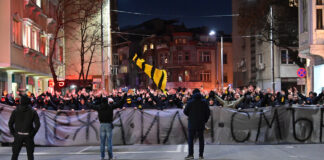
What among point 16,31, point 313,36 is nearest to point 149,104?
point 313,36

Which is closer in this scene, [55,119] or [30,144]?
[30,144]

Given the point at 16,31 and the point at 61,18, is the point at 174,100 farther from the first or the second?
the point at 61,18

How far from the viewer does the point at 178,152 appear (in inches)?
575

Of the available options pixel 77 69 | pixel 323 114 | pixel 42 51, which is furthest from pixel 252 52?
pixel 323 114

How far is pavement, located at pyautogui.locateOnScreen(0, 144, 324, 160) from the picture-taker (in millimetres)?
13133

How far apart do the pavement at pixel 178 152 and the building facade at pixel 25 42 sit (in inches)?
515

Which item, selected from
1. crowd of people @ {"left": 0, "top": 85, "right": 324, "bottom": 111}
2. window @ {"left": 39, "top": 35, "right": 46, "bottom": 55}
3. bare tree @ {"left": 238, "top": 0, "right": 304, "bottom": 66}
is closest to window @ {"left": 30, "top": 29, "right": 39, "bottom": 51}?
window @ {"left": 39, "top": 35, "right": 46, "bottom": 55}

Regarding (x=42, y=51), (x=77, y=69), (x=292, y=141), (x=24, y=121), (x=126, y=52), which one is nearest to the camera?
(x=24, y=121)

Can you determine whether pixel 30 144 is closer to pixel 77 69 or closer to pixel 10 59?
pixel 10 59

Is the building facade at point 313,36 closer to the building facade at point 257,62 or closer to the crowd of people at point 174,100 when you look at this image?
the crowd of people at point 174,100

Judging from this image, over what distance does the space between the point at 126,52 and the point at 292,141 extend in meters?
82.5

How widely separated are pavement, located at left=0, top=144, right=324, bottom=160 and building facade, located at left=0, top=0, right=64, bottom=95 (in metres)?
13.1

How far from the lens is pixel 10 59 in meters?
28.5

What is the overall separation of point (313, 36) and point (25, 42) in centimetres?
1838
